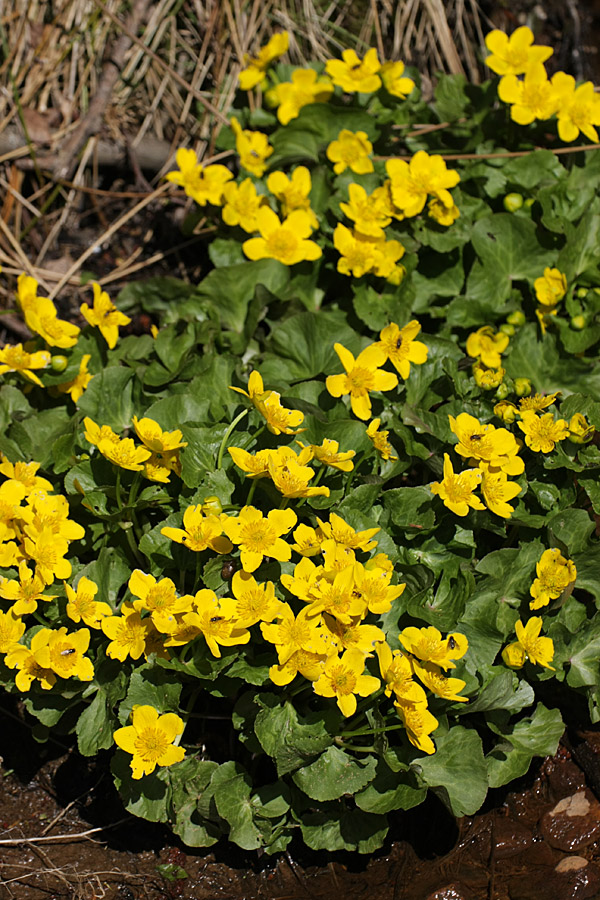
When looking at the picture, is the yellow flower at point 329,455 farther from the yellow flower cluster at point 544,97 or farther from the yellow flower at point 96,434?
the yellow flower cluster at point 544,97

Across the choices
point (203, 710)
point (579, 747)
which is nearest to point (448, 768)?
point (579, 747)

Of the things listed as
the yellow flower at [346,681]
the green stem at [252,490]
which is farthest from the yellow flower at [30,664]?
the yellow flower at [346,681]

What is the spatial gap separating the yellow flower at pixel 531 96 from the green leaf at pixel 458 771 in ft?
8.39

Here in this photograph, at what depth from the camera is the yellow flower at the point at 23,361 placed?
297 centimetres

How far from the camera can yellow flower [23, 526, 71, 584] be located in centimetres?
242

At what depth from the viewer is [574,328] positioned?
125 inches

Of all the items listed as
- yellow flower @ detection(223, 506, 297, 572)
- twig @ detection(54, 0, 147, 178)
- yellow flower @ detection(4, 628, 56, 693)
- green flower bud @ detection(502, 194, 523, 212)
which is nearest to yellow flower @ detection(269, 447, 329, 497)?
yellow flower @ detection(223, 506, 297, 572)

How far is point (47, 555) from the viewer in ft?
7.93

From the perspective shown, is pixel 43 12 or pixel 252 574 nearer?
pixel 252 574

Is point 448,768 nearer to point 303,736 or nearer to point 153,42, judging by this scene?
point 303,736

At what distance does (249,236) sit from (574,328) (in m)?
1.44

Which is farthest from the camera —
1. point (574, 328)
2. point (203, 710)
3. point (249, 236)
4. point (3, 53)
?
point (3, 53)

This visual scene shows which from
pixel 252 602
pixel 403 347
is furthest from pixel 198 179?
pixel 252 602

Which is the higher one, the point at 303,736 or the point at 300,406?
the point at 300,406
